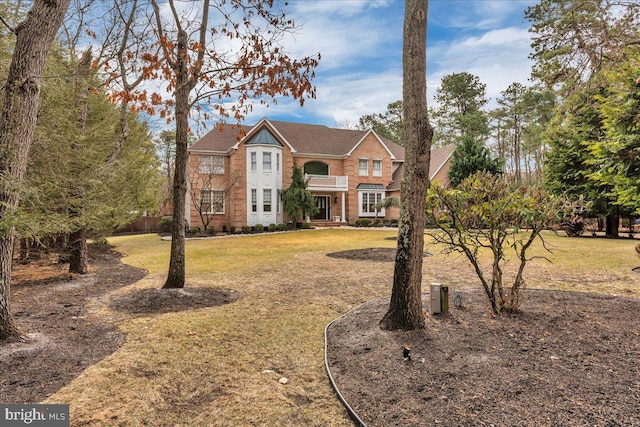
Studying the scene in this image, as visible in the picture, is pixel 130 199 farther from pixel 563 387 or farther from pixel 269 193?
pixel 269 193

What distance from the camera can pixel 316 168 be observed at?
2992 cm

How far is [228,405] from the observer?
2.87 m

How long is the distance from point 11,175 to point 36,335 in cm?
196

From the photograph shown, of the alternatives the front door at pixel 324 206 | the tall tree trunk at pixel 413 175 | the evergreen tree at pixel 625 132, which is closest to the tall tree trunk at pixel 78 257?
the tall tree trunk at pixel 413 175

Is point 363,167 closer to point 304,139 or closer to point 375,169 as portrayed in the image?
point 375,169

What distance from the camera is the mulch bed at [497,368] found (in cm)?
249

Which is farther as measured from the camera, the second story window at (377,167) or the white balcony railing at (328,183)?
the second story window at (377,167)

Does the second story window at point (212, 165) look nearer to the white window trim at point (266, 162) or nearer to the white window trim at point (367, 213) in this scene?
the white window trim at point (266, 162)

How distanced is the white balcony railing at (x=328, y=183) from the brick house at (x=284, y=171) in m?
0.08

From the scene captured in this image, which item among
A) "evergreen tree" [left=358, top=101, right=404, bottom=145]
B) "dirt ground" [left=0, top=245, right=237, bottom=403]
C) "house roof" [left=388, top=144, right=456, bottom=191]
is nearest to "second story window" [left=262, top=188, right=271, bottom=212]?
"house roof" [left=388, top=144, right=456, bottom=191]

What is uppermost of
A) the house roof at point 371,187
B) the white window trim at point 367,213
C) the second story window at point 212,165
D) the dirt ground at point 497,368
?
the second story window at point 212,165

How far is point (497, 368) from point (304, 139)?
1050 inches

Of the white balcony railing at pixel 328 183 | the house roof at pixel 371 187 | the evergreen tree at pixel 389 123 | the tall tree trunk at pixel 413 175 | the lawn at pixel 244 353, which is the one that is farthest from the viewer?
the evergreen tree at pixel 389 123

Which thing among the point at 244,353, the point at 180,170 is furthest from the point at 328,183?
the point at 244,353
